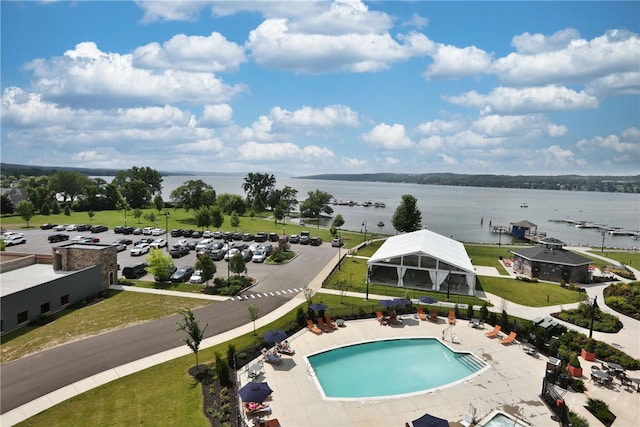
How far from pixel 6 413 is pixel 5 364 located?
5.87m

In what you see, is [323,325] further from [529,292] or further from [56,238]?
[56,238]

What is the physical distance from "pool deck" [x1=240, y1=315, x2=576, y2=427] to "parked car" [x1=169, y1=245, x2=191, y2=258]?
1217 inches

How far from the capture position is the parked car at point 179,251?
170ft

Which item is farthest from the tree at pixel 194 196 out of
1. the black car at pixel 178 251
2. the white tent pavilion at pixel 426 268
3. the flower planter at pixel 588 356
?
the flower planter at pixel 588 356

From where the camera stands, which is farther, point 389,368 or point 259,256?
point 259,256

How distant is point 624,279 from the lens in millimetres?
47500

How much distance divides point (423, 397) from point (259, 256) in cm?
3320

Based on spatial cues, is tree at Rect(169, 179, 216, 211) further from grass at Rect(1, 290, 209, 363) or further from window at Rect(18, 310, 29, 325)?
window at Rect(18, 310, 29, 325)

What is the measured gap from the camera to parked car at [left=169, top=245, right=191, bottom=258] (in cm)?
5178

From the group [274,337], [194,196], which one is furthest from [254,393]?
[194,196]

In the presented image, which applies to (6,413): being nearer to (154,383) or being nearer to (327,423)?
(154,383)

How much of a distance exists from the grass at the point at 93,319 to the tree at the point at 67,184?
9333cm

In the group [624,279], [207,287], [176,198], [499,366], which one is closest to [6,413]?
[207,287]

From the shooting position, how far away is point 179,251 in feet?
172
